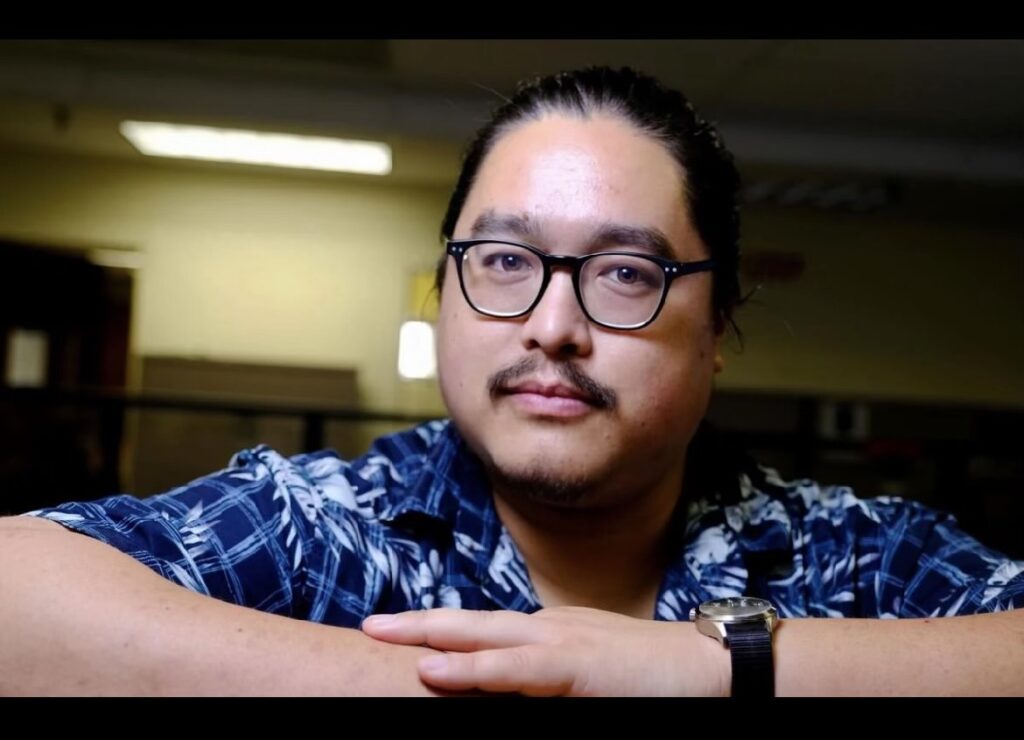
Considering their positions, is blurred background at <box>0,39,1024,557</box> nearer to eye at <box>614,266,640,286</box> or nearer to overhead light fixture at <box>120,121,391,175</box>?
overhead light fixture at <box>120,121,391,175</box>

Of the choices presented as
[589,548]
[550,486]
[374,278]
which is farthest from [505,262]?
[374,278]

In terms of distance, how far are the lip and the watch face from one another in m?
0.30

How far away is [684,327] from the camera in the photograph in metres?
1.14

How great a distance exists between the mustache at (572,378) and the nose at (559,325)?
2cm

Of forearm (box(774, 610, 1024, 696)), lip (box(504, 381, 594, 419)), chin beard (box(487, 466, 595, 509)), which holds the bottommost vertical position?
forearm (box(774, 610, 1024, 696))

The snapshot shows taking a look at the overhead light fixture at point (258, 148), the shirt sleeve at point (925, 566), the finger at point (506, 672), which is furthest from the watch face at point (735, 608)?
the overhead light fixture at point (258, 148)

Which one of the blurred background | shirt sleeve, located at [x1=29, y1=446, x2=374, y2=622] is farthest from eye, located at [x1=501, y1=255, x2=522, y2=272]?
the blurred background

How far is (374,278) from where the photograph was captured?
6141 mm

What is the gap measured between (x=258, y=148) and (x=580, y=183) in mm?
4616

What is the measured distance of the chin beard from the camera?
41.4 inches

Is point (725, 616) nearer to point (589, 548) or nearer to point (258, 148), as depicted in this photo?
point (589, 548)
